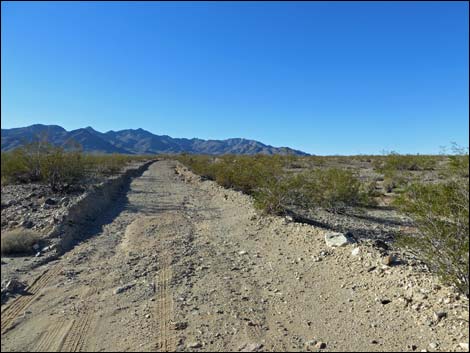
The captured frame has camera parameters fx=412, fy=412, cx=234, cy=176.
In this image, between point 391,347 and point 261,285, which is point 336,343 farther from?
point 261,285

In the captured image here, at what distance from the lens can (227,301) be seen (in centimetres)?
684

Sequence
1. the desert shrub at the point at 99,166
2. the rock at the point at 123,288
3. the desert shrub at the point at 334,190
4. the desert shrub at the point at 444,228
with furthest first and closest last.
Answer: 1. the desert shrub at the point at 99,166
2. the desert shrub at the point at 334,190
3. the rock at the point at 123,288
4. the desert shrub at the point at 444,228

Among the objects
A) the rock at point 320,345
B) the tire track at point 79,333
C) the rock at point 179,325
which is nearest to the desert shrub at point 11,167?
the tire track at point 79,333

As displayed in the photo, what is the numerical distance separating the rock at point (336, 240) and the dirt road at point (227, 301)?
0.19 meters

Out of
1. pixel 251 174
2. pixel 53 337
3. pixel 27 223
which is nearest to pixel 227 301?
pixel 53 337

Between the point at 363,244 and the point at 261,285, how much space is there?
2763mm

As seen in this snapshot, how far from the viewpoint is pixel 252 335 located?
18.5 feet

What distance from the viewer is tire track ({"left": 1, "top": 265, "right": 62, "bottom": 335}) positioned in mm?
5801

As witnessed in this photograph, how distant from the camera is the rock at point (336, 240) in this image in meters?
9.01

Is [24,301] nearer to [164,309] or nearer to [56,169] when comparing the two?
[164,309]

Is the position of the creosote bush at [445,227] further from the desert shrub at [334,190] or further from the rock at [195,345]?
the desert shrub at [334,190]

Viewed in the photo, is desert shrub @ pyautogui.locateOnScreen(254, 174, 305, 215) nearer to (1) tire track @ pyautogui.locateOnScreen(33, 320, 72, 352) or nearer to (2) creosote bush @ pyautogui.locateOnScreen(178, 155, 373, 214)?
(2) creosote bush @ pyautogui.locateOnScreen(178, 155, 373, 214)

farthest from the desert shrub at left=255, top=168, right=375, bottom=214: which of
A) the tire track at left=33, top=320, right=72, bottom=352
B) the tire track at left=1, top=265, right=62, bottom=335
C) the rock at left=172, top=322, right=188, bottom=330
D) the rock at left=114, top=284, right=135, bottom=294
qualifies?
the tire track at left=33, top=320, right=72, bottom=352

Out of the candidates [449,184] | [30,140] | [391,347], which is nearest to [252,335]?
[391,347]
